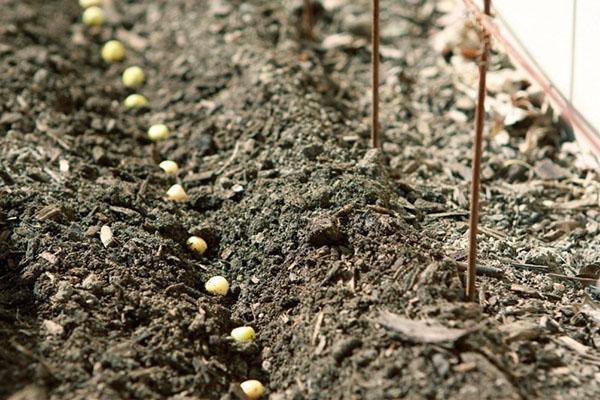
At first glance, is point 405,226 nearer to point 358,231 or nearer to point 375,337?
point 358,231

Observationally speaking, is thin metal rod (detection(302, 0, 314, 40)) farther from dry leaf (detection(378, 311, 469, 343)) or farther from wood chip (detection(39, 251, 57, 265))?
dry leaf (detection(378, 311, 469, 343))

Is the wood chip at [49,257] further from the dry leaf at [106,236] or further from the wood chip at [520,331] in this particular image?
the wood chip at [520,331]

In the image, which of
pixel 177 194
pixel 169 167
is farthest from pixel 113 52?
pixel 177 194

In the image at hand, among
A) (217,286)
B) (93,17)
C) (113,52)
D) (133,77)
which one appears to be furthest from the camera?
(93,17)

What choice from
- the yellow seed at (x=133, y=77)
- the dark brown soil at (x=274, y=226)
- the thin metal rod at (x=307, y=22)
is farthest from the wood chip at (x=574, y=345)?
the yellow seed at (x=133, y=77)

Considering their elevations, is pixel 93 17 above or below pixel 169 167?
above

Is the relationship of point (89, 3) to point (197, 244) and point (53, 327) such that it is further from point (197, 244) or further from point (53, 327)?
Answer: point (53, 327)
